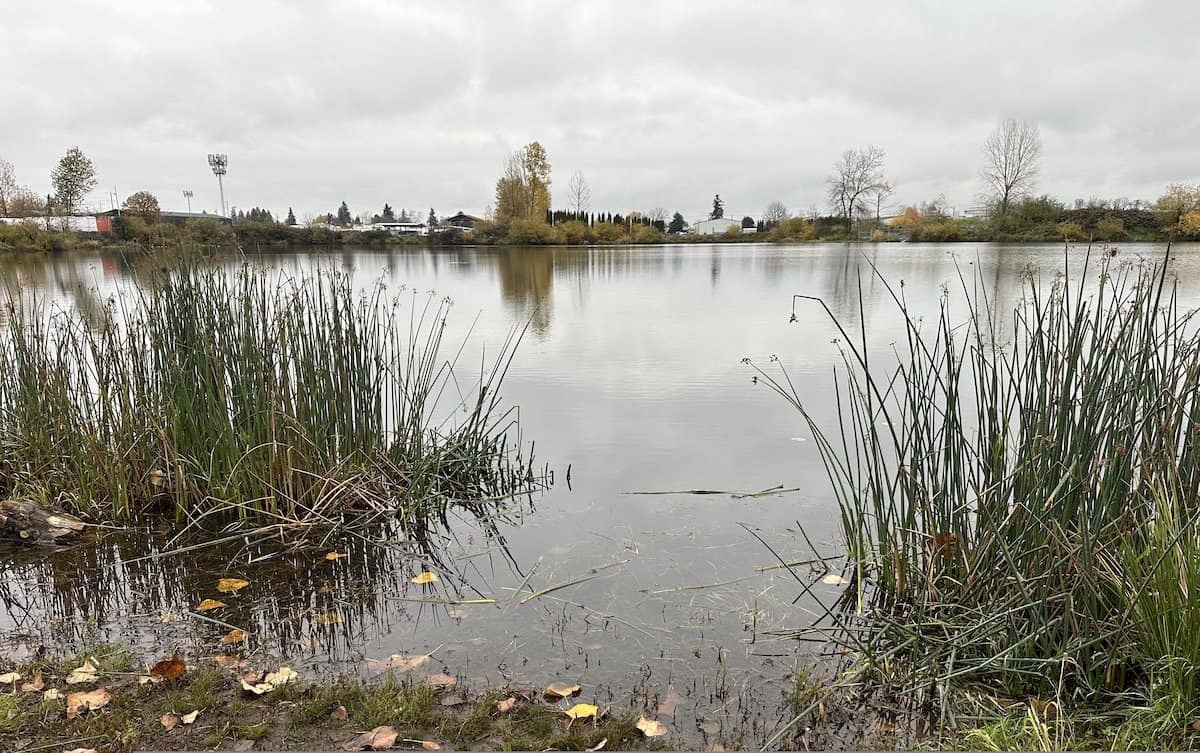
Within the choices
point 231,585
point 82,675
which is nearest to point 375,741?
point 82,675

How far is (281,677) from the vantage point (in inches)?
89.4

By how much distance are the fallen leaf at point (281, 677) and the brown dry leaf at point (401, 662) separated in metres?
0.24

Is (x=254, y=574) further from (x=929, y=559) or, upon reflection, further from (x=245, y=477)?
(x=929, y=559)

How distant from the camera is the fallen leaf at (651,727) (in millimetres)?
2023

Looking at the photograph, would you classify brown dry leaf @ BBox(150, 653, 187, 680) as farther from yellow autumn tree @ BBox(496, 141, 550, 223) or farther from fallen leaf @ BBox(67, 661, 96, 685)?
yellow autumn tree @ BBox(496, 141, 550, 223)

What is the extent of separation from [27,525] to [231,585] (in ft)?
4.03

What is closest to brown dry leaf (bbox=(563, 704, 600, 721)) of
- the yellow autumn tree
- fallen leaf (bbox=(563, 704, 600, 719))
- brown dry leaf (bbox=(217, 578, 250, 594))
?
fallen leaf (bbox=(563, 704, 600, 719))

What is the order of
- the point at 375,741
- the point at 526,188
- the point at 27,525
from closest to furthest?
the point at 375,741
the point at 27,525
the point at 526,188

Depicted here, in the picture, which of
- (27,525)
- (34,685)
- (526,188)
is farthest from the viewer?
(526,188)

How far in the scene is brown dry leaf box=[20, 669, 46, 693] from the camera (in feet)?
7.00

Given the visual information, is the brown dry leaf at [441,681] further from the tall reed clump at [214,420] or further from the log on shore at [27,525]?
the log on shore at [27,525]

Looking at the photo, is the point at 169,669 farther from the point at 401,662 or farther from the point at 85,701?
the point at 401,662

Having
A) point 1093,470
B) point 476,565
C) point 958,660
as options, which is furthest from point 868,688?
point 476,565

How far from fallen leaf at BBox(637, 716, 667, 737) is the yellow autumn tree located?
46.2 m
